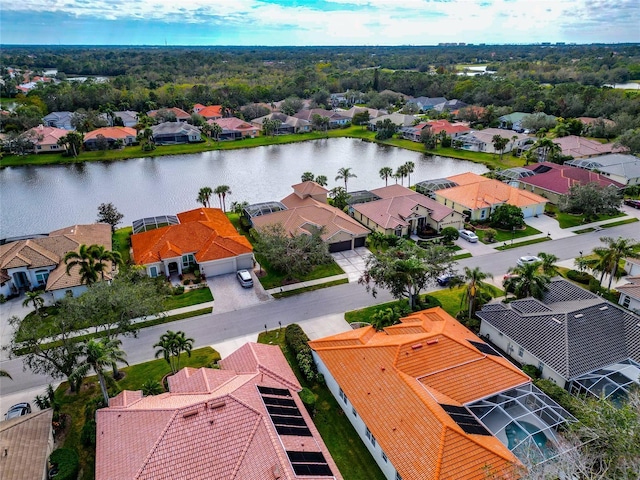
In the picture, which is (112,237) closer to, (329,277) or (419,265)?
(329,277)

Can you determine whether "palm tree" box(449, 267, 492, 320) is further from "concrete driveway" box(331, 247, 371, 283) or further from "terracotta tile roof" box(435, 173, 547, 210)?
"terracotta tile roof" box(435, 173, 547, 210)

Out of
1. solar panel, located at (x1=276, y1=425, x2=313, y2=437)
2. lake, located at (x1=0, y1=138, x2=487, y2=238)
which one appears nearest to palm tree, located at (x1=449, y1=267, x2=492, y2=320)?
solar panel, located at (x1=276, y1=425, x2=313, y2=437)

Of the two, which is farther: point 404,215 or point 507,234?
point 507,234

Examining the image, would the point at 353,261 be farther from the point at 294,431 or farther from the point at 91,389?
the point at 91,389

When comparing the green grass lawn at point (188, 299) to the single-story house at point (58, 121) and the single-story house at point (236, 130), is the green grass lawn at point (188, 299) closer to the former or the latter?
the single-story house at point (236, 130)

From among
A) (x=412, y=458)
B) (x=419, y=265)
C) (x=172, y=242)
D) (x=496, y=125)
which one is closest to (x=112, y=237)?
(x=172, y=242)

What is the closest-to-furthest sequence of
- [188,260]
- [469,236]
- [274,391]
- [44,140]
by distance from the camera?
[274,391] → [188,260] → [469,236] → [44,140]

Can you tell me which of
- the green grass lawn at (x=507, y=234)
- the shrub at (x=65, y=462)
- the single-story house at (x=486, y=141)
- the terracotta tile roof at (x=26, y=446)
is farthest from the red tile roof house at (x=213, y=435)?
the single-story house at (x=486, y=141)

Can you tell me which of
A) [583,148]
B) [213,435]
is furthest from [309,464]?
[583,148]

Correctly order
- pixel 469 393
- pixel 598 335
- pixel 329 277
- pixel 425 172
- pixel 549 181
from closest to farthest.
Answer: pixel 469 393, pixel 598 335, pixel 329 277, pixel 549 181, pixel 425 172
